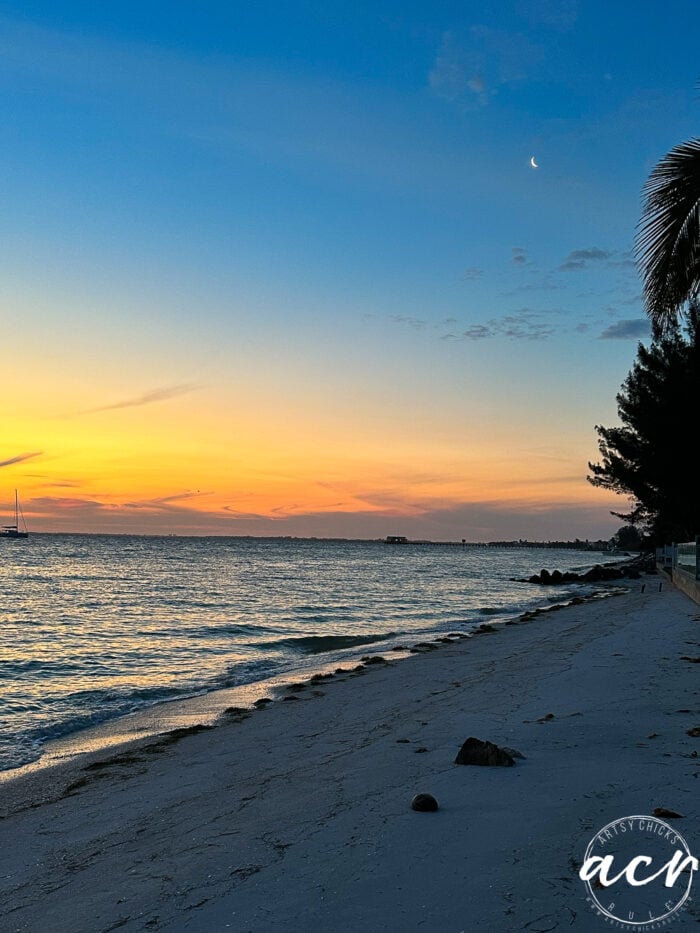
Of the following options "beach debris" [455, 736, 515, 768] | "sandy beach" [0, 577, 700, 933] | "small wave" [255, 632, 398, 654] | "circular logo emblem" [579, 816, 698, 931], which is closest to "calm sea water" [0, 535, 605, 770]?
"small wave" [255, 632, 398, 654]

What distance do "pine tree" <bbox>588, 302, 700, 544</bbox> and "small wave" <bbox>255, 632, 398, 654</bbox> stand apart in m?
13.5

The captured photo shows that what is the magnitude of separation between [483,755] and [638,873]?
2.26 meters

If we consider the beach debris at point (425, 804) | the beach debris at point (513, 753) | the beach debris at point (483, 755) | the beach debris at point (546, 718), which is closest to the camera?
the beach debris at point (425, 804)

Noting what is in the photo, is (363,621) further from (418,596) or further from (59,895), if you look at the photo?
(59,895)

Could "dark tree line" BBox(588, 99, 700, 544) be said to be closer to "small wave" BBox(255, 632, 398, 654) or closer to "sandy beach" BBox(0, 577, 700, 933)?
"sandy beach" BBox(0, 577, 700, 933)

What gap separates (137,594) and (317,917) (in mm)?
41284

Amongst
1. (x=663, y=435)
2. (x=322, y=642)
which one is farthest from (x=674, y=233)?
(x=663, y=435)

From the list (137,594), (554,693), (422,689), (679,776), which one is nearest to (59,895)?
(679,776)

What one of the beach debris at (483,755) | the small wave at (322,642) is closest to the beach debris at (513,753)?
the beach debris at (483,755)

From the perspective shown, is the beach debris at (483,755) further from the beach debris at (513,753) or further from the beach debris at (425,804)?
the beach debris at (425,804)

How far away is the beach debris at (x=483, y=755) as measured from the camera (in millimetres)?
6079

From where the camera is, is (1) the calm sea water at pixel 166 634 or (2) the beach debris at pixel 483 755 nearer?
(2) the beach debris at pixel 483 755

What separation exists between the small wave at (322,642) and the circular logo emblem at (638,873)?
17386 millimetres

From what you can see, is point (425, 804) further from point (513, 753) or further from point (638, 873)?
point (638, 873)
